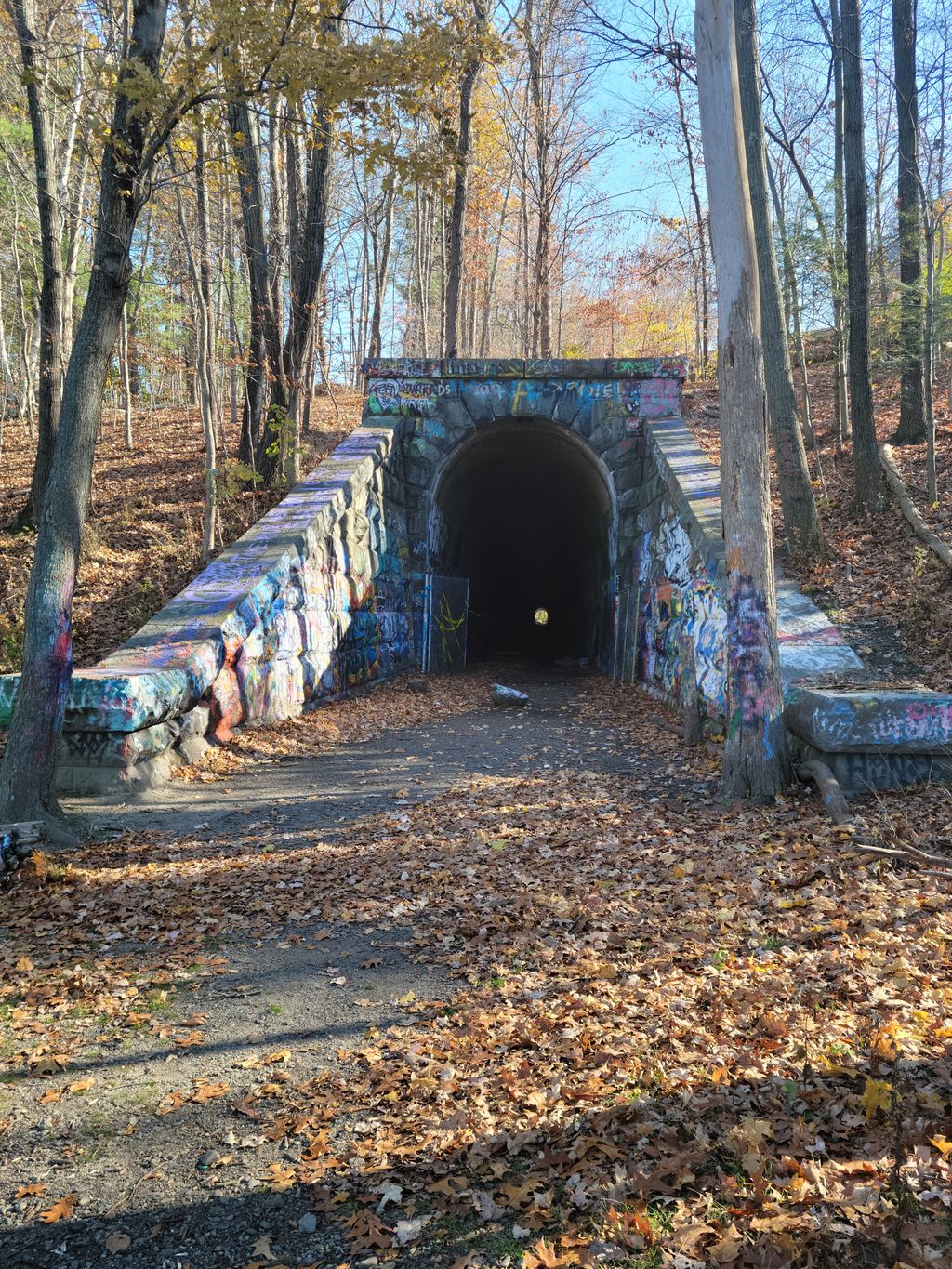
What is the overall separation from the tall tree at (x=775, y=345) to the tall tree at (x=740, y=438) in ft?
16.4

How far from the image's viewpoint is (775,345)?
1142 centimetres

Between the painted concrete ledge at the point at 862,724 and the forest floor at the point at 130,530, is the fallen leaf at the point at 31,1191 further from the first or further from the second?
the forest floor at the point at 130,530

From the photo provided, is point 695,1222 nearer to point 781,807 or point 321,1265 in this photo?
point 321,1265

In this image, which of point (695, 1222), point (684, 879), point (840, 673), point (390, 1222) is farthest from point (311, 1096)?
point (840, 673)

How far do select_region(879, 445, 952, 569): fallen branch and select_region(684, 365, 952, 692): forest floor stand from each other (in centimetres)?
11

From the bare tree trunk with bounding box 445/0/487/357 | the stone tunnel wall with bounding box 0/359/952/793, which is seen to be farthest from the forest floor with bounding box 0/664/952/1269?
the bare tree trunk with bounding box 445/0/487/357

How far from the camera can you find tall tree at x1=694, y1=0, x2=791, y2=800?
6566mm

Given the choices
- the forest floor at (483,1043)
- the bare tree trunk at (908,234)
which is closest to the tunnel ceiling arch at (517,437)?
the bare tree trunk at (908,234)

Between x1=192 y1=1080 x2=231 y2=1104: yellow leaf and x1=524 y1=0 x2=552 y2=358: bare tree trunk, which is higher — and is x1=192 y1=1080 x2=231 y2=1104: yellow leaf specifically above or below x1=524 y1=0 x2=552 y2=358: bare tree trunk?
below

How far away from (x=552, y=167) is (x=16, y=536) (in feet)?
63.4

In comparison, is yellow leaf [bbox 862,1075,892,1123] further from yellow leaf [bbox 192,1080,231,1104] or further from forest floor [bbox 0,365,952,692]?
forest floor [bbox 0,365,952,692]

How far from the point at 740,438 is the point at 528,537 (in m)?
21.3

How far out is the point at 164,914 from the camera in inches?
205

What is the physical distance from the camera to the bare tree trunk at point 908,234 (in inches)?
520
